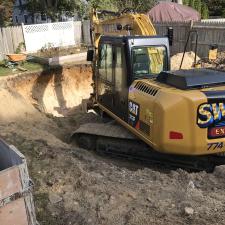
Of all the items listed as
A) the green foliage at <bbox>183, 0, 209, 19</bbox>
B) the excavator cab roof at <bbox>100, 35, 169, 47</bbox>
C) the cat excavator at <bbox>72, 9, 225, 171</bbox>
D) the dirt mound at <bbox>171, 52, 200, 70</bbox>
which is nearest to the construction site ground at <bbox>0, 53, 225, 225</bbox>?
the cat excavator at <bbox>72, 9, 225, 171</bbox>

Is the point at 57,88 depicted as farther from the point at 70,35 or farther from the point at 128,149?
the point at 70,35

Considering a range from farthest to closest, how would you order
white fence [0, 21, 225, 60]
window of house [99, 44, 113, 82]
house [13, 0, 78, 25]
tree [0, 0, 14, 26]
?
house [13, 0, 78, 25] < tree [0, 0, 14, 26] < white fence [0, 21, 225, 60] < window of house [99, 44, 113, 82]

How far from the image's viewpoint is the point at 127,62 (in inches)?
279

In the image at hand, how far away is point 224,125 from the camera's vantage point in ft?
19.4

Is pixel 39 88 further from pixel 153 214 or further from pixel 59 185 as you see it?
pixel 153 214

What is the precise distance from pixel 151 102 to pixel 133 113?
36.5 inches

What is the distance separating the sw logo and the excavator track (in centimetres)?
115

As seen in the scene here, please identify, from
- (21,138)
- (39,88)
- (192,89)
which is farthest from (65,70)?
(192,89)

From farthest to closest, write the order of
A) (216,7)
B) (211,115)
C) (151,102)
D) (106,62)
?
(216,7) → (106,62) → (151,102) → (211,115)

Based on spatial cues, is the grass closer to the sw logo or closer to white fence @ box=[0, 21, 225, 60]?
white fence @ box=[0, 21, 225, 60]

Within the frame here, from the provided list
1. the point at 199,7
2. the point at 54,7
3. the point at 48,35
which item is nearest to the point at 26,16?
the point at 54,7

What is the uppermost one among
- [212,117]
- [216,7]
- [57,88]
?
[216,7]

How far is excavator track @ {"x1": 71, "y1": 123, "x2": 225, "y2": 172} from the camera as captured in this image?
691 centimetres

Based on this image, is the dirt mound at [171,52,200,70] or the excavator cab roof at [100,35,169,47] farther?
the dirt mound at [171,52,200,70]
